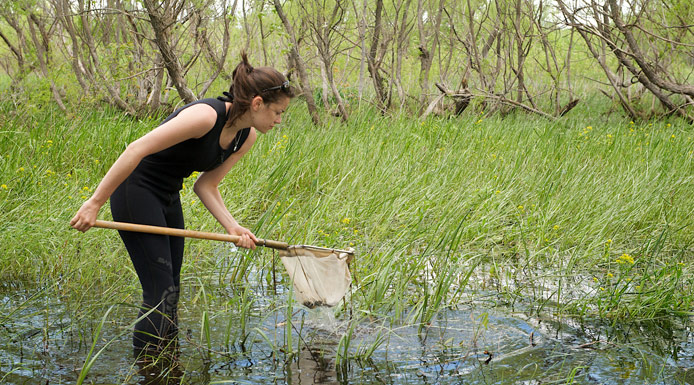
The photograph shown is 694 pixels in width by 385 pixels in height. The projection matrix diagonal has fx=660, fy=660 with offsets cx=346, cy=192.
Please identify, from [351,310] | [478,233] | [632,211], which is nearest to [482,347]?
[351,310]

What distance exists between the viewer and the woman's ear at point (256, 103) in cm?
276

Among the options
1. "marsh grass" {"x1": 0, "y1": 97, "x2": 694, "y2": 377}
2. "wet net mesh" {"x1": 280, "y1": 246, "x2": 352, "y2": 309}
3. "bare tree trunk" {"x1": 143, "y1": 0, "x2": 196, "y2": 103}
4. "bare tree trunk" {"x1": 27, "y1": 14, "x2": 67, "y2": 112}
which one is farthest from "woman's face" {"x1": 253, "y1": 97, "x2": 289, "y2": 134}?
"bare tree trunk" {"x1": 27, "y1": 14, "x2": 67, "y2": 112}

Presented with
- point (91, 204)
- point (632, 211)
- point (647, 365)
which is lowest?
point (647, 365)

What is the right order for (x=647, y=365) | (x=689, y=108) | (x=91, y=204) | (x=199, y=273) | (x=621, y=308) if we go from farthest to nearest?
(x=689, y=108)
(x=199, y=273)
(x=621, y=308)
(x=647, y=365)
(x=91, y=204)

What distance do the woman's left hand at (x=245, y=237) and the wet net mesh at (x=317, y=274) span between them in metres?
0.23

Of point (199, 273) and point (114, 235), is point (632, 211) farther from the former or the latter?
Answer: point (114, 235)

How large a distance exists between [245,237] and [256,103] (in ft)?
2.06

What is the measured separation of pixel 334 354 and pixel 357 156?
3.19 metres

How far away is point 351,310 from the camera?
3.73 m

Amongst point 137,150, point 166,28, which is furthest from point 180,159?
point 166,28

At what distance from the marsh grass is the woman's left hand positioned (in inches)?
12.2

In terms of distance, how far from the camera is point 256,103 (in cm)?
277

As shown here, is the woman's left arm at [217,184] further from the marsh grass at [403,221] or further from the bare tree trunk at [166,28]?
the bare tree trunk at [166,28]

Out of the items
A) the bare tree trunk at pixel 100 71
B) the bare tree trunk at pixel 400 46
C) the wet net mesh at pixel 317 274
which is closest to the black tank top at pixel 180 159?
the wet net mesh at pixel 317 274
